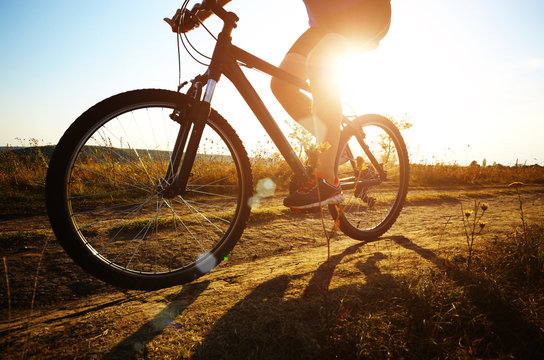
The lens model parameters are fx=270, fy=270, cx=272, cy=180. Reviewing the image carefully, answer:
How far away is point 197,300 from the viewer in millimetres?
1242

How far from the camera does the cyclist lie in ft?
6.91

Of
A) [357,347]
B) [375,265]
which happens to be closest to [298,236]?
[375,265]

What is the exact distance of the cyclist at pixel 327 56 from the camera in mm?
2107

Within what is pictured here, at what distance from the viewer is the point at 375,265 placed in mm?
1558

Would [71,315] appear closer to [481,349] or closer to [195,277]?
[195,277]

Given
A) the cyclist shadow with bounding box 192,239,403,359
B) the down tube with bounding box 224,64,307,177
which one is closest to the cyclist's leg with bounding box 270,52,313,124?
the down tube with bounding box 224,64,307,177

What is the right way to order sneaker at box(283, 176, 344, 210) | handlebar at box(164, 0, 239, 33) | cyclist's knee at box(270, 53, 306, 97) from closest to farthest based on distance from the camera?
handlebar at box(164, 0, 239, 33), sneaker at box(283, 176, 344, 210), cyclist's knee at box(270, 53, 306, 97)

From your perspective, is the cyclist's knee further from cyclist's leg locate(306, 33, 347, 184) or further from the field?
the field

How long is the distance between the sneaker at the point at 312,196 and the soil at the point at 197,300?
1.26 ft

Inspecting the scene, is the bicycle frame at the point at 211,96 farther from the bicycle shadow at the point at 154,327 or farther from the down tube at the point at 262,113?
the bicycle shadow at the point at 154,327

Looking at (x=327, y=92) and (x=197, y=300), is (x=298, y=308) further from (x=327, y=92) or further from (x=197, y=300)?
(x=327, y=92)

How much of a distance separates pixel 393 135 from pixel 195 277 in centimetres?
250

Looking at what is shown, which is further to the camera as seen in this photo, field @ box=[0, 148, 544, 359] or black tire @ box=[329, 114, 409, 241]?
black tire @ box=[329, 114, 409, 241]

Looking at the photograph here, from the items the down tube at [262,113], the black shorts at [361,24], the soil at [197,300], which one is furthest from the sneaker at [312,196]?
the black shorts at [361,24]
